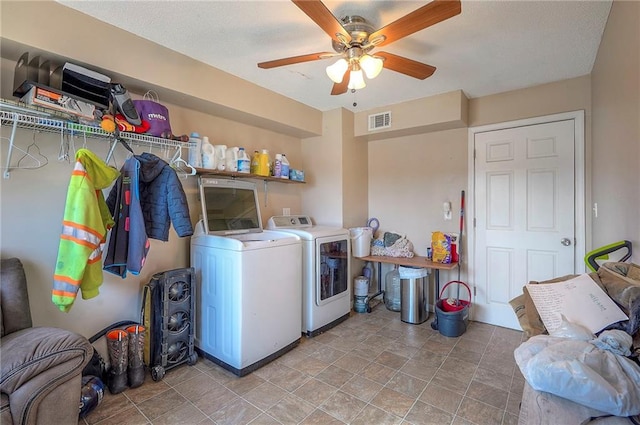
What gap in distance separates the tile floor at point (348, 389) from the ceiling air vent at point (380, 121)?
2271mm

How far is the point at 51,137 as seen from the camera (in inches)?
75.0

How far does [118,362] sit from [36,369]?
0.73 metres

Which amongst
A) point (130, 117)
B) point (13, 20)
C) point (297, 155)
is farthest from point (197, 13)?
point (297, 155)

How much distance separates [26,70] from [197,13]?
1022 mm

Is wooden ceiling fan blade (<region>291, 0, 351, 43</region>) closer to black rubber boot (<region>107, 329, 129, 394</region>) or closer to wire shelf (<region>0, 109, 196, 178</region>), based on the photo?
wire shelf (<region>0, 109, 196, 178</region>)

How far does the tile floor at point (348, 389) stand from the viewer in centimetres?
176

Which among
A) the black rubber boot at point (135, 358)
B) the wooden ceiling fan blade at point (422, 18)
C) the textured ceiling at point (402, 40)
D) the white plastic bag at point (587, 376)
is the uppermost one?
the textured ceiling at point (402, 40)

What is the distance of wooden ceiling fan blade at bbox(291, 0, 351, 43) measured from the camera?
127 centimetres

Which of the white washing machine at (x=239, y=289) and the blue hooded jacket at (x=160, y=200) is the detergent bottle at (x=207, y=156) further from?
the blue hooded jacket at (x=160, y=200)

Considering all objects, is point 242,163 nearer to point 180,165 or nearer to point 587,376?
point 180,165

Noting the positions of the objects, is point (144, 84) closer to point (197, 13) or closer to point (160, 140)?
point (160, 140)

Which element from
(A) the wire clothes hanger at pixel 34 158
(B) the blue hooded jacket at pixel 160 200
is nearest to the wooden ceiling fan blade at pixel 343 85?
(B) the blue hooded jacket at pixel 160 200

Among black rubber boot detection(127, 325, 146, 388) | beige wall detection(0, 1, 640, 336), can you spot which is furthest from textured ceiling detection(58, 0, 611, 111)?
black rubber boot detection(127, 325, 146, 388)

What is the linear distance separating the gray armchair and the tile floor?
0.48 metres
